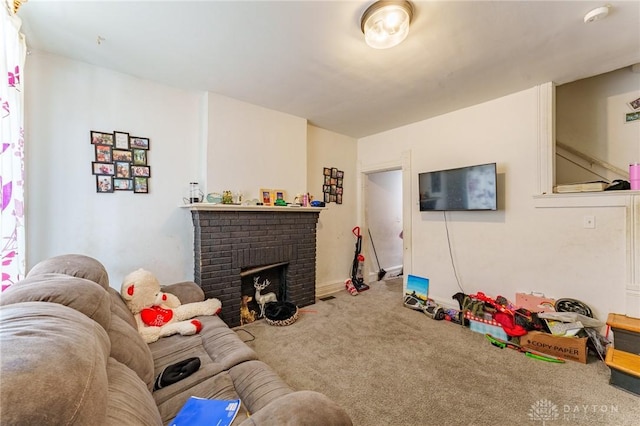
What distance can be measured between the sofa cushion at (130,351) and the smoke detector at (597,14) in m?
3.33

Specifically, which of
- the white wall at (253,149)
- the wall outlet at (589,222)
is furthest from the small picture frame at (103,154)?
the wall outlet at (589,222)

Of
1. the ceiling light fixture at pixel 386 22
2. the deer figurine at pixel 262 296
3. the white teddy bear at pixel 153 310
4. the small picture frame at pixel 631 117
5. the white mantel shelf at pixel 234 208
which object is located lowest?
the deer figurine at pixel 262 296

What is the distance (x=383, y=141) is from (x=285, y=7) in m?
2.82

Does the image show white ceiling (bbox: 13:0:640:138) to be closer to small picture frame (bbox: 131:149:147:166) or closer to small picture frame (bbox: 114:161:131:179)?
small picture frame (bbox: 131:149:147:166)

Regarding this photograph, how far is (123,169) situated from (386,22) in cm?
258

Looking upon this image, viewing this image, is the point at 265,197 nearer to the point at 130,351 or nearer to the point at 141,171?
the point at 141,171

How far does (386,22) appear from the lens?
1.63 metres

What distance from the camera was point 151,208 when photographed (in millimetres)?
2582

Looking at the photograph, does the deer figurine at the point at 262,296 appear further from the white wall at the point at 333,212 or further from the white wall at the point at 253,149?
the white wall at the point at 253,149

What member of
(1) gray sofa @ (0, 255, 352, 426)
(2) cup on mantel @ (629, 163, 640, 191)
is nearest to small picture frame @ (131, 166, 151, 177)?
(1) gray sofa @ (0, 255, 352, 426)

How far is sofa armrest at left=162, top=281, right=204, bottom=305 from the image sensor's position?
2320 mm

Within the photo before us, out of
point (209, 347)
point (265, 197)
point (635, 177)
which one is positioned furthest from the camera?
point (265, 197)

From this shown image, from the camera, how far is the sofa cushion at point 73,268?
4.55ft

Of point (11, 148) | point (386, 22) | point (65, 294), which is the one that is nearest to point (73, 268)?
point (65, 294)
